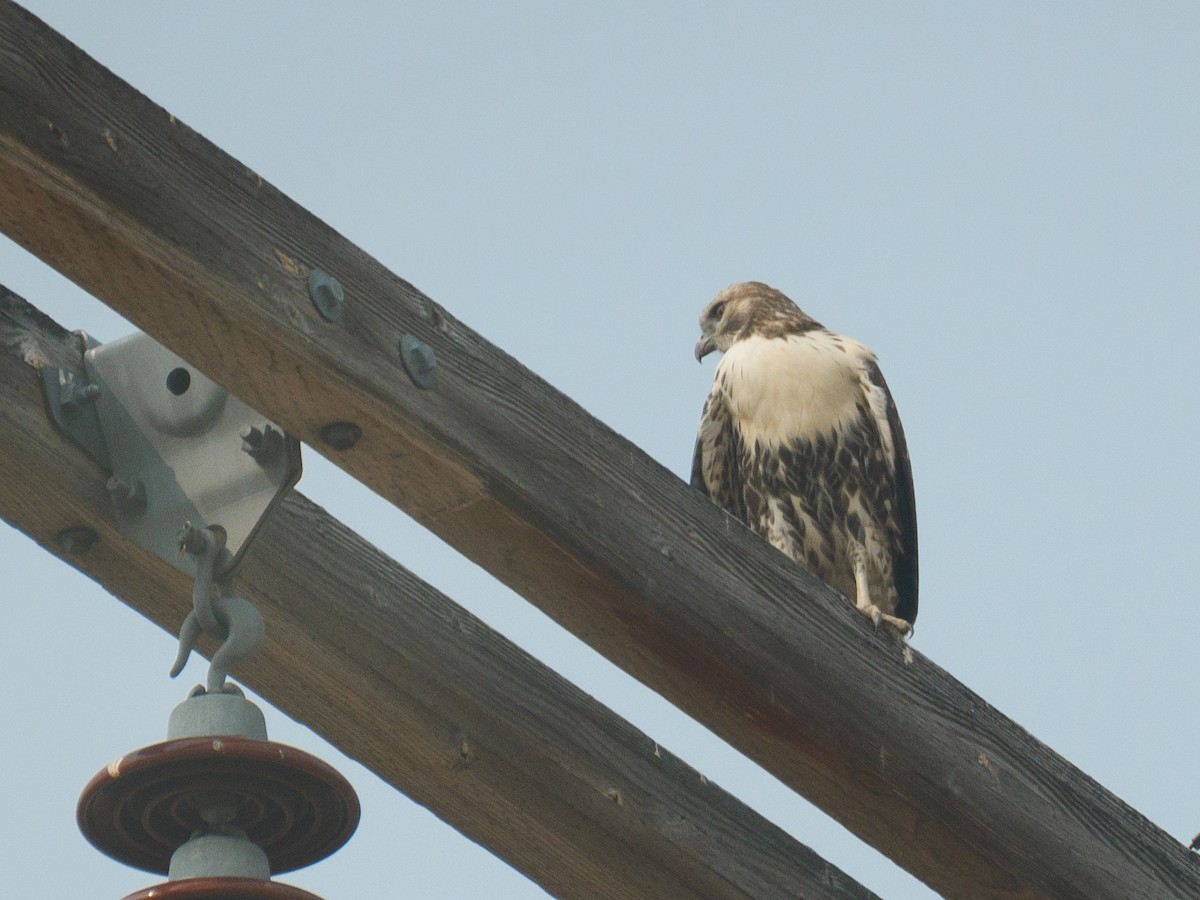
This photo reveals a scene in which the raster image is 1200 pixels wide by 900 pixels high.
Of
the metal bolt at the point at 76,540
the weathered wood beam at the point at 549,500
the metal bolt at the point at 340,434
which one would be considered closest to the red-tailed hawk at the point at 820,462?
the weathered wood beam at the point at 549,500

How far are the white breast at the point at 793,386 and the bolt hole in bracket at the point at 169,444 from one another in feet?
9.79

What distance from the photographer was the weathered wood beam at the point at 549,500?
6.74ft

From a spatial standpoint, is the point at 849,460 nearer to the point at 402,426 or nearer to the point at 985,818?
the point at 985,818

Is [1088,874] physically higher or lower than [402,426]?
higher

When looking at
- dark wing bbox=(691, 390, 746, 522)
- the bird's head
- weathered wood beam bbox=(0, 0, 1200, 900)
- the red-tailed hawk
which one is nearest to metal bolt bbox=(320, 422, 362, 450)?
weathered wood beam bbox=(0, 0, 1200, 900)

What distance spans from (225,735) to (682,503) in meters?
0.90

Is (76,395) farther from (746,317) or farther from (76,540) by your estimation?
(746,317)

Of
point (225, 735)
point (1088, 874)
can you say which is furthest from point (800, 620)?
point (225, 735)

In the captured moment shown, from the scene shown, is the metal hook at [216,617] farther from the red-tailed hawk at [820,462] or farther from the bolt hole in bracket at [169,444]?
the red-tailed hawk at [820,462]

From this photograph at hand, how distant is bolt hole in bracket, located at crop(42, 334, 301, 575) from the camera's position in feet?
7.36

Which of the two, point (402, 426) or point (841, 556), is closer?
point (402, 426)

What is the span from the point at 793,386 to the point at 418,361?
3140 millimetres

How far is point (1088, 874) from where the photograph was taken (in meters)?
2.92

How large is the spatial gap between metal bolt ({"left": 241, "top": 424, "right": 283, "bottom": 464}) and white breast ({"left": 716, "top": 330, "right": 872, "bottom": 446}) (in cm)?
310
